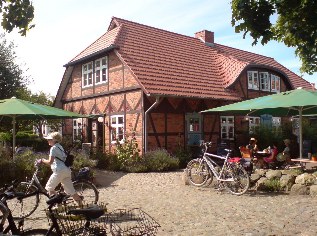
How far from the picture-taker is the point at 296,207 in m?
7.08

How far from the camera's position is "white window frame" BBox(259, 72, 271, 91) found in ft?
68.0

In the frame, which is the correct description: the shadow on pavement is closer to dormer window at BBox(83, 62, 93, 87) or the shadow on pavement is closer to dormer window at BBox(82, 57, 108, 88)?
dormer window at BBox(82, 57, 108, 88)

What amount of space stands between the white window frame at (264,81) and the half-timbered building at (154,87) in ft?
0.04

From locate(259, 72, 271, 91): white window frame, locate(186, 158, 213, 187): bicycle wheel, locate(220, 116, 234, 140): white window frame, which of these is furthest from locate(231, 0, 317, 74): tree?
locate(259, 72, 271, 91): white window frame

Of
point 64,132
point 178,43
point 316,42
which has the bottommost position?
point 64,132

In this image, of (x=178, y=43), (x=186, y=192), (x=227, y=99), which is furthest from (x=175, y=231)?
(x=178, y=43)

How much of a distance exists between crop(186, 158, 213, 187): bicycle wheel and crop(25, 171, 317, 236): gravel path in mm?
→ 280

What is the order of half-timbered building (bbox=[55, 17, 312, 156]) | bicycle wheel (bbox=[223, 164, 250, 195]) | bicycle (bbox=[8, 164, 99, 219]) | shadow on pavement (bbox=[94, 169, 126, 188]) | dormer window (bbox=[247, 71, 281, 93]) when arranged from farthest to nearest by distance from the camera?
dormer window (bbox=[247, 71, 281, 93]) → half-timbered building (bbox=[55, 17, 312, 156]) → shadow on pavement (bbox=[94, 169, 126, 188]) → bicycle wheel (bbox=[223, 164, 250, 195]) → bicycle (bbox=[8, 164, 99, 219])

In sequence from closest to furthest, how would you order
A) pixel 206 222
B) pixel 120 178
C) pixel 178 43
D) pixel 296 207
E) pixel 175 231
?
pixel 175 231 → pixel 206 222 → pixel 296 207 → pixel 120 178 → pixel 178 43

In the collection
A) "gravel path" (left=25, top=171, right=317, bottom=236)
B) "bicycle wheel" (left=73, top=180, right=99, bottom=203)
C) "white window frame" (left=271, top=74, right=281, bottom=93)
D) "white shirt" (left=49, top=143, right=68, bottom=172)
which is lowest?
"gravel path" (left=25, top=171, right=317, bottom=236)

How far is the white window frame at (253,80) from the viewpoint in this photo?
1995 cm

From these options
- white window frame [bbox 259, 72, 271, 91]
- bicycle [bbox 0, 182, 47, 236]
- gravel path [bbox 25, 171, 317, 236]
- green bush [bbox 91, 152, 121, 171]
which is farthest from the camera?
white window frame [bbox 259, 72, 271, 91]

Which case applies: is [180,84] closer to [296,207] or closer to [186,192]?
[186,192]

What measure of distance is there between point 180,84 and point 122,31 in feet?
14.2
